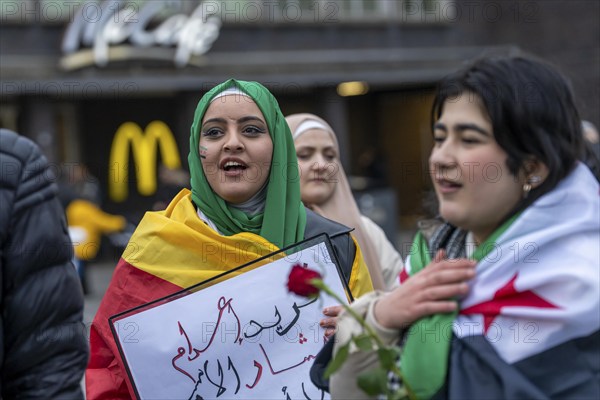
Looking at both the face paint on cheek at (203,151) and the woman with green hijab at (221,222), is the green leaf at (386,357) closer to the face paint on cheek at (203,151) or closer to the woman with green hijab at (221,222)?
the woman with green hijab at (221,222)

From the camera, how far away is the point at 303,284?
174cm

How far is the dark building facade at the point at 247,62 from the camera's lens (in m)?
16.5

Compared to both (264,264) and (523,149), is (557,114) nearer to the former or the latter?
(523,149)

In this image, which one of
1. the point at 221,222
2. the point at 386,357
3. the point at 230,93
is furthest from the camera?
the point at 230,93

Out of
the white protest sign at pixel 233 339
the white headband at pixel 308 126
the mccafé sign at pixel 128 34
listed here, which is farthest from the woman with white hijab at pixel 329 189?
the mccafé sign at pixel 128 34

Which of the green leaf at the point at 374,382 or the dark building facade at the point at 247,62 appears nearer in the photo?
the green leaf at the point at 374,382

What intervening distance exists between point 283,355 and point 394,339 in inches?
33.9

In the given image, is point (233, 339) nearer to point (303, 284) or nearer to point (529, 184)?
point (303, 284)

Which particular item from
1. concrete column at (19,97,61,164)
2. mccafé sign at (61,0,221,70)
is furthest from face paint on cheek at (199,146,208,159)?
concrete column at (19,97,61,164)

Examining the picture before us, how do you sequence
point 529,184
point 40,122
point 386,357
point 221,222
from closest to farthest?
1. point 386,357
2. point 529,184
3. point 221,222
4. point 40,122

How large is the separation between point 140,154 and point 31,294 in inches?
637

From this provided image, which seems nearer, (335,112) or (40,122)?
(40,122)

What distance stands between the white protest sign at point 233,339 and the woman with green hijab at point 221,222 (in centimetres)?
19

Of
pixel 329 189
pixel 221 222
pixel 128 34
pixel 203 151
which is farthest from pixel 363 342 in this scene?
pixel 128 34
